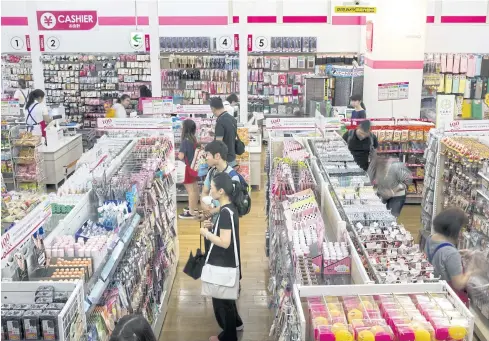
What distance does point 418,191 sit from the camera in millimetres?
9969

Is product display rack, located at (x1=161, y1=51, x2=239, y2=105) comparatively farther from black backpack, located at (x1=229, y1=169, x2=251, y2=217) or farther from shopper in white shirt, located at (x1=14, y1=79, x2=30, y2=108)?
black backpack, located at (x1=229, y1=169, x2=251, y2=217)

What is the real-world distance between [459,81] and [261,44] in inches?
202

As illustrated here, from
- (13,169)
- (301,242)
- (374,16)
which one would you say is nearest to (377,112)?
(374,16)

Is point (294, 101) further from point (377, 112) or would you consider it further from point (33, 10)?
point (33, 10)

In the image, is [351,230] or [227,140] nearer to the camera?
[351,230]

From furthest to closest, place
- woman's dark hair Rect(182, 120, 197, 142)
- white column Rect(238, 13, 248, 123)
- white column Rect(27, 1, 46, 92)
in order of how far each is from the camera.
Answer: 1. white column Rect(238, 13, 248, 123)
2. white column Rect(27, 1, 46, 92)
3. woman's dark hair Rect(182, 120, 197, 142)

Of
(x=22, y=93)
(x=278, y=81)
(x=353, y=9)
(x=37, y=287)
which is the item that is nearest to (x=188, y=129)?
(x=353, y=9)

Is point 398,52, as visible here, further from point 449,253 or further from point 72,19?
point 449,253

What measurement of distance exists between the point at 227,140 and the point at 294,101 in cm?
712

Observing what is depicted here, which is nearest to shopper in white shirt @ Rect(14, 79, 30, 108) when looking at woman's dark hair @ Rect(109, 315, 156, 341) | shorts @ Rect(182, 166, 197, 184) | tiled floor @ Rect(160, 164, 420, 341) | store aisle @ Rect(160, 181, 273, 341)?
shorts @ Rect(182, 166, 197, 184)

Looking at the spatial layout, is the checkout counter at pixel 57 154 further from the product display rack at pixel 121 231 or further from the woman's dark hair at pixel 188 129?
the product display rack at pixel 121 231

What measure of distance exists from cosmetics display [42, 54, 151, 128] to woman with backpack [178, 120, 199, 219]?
6.30 meters

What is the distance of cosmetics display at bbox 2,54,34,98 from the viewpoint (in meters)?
15.2

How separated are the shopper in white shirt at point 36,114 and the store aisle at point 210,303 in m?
4.16
